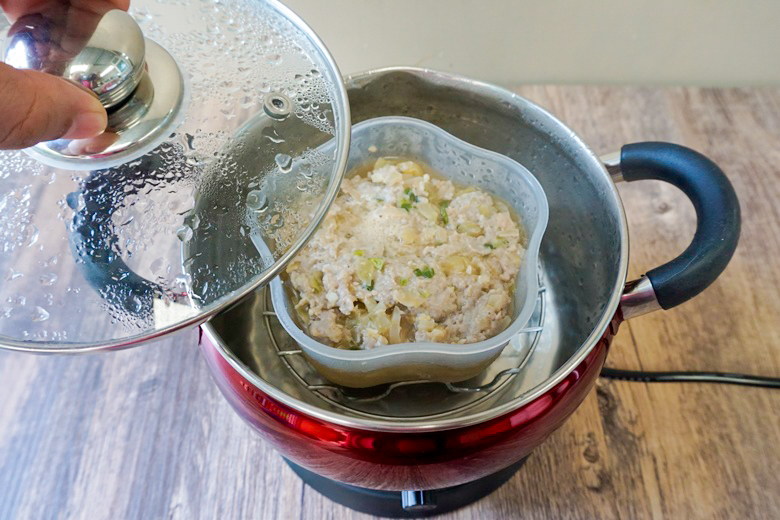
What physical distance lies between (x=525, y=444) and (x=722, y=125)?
29.4 inches

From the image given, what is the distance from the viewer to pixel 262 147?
0.54m

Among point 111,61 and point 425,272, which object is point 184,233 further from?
point 425,272

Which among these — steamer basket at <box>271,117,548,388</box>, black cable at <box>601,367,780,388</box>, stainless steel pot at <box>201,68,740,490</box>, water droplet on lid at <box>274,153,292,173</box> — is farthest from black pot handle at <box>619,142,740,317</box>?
water droplet on lid at <box>274,153,292,173</box>

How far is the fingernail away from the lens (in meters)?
0.44

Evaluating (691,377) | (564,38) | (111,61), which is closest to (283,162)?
(111,61)

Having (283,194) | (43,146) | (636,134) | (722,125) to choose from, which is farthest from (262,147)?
(722,125)

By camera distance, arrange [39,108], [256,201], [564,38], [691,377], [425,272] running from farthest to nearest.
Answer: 1. [564,38]
2. [691,377]
3. [425,272]
4. [256,201]
5. [39,108]

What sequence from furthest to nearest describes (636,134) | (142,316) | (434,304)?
1. (636,134)
2. (434,304)
3. (142,316)

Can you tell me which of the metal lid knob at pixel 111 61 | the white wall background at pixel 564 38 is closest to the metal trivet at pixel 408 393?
the metal lid knob at pixel 111 61

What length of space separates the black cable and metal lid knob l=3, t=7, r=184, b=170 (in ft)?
1.99

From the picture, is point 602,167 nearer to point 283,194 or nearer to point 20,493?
point 283,194

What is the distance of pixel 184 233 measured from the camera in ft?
1.62

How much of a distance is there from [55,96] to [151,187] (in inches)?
4.0

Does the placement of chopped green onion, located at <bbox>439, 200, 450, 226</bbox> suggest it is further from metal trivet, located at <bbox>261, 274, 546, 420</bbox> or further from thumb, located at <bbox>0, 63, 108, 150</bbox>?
thumb, located at <bbox>0, 63, 108, 150</bbox>
